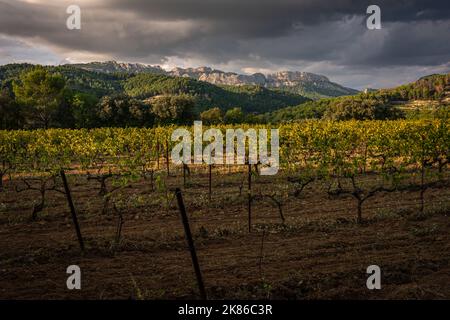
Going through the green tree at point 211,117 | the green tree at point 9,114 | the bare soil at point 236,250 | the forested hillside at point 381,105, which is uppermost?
the forested hillside at point 381,105

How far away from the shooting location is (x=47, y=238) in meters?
10.8

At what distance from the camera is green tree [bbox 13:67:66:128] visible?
179 ft

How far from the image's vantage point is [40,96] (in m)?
56.8

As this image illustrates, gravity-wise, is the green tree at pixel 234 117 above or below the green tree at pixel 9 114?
above

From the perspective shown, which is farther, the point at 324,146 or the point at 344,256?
A: the point at 324,146

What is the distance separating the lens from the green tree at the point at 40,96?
179ft

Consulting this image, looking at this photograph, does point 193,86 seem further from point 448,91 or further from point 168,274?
point 168,274

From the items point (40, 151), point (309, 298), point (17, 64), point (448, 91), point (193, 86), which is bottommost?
point (309, 298)

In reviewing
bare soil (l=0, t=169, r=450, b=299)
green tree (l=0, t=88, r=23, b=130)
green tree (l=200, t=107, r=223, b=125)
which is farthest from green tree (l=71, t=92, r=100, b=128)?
bare soil (l=0, t=169, r=450, b=299)

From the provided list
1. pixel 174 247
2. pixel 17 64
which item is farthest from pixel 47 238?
pixel 17 64

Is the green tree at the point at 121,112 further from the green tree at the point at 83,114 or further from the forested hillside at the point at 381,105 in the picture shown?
the forested hillside at the point at 381,105

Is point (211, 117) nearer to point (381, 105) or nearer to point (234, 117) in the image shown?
point (234, 117)

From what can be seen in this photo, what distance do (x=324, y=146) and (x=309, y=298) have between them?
1640 centimetres

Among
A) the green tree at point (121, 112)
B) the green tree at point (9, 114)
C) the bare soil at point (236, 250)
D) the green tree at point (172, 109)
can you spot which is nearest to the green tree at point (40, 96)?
the green tree at point (9, 114)
